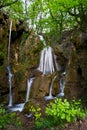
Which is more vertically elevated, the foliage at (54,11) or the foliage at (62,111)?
the foliage at (54,11)

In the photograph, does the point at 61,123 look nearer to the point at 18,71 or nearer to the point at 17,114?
the point at 17,114

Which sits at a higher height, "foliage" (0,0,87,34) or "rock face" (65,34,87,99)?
"foliage" (0,0,87,34)

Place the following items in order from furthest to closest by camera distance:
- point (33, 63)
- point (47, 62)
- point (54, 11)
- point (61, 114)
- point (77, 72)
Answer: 1. point (47, 62)
2. point (33, 63)
3. point (54, 11)
4. point (77, 72)
5. point (61, 114)

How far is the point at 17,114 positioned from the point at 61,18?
39.3 ft

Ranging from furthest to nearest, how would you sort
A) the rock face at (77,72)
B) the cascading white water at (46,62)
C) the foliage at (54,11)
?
1. the cascading white water at (46,62)
2. the foliage at (54,11)
3. the rock face at (77,72)

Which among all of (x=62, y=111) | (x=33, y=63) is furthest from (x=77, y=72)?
(x=62, y=111)

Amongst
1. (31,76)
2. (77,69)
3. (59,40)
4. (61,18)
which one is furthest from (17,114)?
(59,40)

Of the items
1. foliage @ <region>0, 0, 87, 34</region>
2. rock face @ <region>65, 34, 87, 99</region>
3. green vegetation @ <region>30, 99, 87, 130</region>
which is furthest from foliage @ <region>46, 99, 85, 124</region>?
foliage @ <region>0, 0, 87, 34</region>

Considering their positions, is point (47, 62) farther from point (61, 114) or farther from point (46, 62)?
point (61, 114)

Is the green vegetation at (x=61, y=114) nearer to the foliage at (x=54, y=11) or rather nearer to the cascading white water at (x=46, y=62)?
the foliage at (x=54, y=11)

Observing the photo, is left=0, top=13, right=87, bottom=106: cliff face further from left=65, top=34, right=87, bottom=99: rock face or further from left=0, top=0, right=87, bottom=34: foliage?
left=0, top=0, right=87, bottom=34: foliage

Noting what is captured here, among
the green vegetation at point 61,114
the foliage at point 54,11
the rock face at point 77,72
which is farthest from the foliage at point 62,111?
the foliage at point 54,11

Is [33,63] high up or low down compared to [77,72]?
up

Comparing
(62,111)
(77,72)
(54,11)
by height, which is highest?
(54,11)
